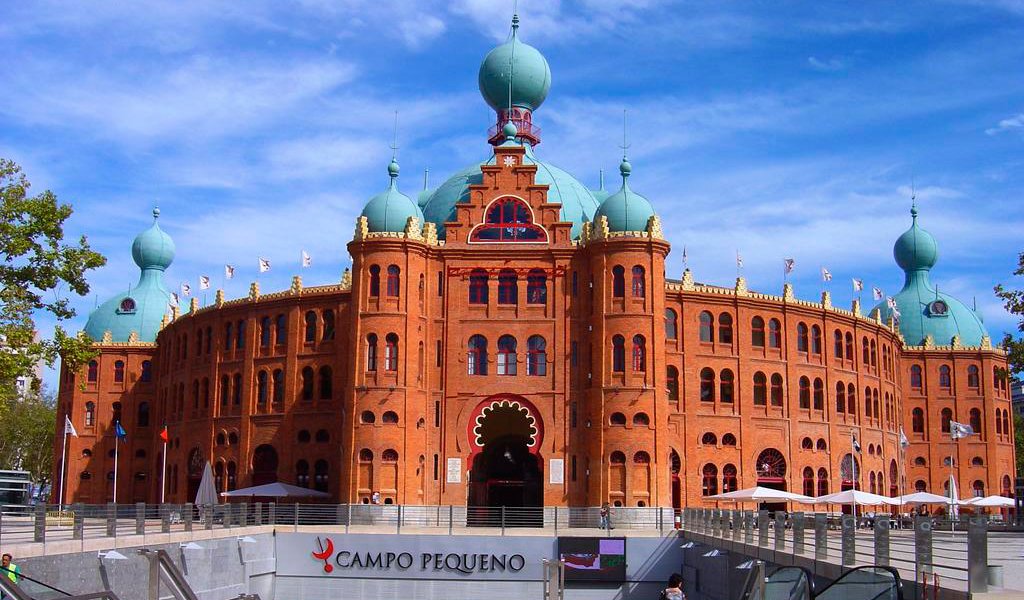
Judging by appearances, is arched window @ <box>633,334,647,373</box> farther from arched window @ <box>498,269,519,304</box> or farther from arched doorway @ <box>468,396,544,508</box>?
arched window @ <box>498,269,519,304</box>

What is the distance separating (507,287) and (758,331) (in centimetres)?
1580

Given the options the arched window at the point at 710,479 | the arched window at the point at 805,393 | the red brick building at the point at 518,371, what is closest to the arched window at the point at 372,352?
the red brick building at the point at 518,371

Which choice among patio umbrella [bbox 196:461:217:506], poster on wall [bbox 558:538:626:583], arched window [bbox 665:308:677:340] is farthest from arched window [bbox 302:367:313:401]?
poster on wall [bbox 558:538:626:583]

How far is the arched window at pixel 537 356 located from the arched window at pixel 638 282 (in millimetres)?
5358

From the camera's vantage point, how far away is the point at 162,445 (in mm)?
79750

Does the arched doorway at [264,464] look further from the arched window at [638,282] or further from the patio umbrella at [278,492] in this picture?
the arched window at [638,282]

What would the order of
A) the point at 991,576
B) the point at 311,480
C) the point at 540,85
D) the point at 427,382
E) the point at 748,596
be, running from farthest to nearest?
the point at 540,85, the point at 311,480, the point at 427,382, the point at 748,596, the point at 991,576

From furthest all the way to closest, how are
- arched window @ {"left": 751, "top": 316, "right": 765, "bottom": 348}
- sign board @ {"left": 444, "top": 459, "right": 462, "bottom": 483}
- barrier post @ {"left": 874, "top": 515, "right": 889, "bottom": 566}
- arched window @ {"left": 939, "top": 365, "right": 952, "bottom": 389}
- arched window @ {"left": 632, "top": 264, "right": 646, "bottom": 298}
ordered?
arched window @ {"left": 939, "top": 365, "right": 952, "bottom": 389} → arched window @ {"left": 751, "top": 316, "right": 765, "bottom": 348} → sign board @ {"left": 444, "top": 459, "right": 462, "bottom": 483} → arched window @ {"left": 632, "top": 264, "right": 646, "bottom": 298} → barrier post @ {"left": 874, "top": 515, "right": 889, "bottom": 566}

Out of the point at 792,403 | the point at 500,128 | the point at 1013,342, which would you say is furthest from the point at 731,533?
the point at 500,128

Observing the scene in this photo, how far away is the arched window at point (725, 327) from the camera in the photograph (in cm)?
6900

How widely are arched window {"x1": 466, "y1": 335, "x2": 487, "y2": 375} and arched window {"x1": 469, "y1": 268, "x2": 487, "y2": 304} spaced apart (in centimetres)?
198

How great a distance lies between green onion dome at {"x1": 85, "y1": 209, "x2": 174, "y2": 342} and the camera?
88.4 m

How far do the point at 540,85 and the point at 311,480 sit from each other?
27956mm

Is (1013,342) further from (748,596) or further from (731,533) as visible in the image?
(748,596)
